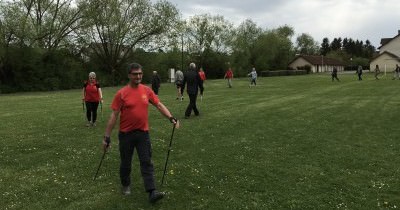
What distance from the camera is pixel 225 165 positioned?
9156mm

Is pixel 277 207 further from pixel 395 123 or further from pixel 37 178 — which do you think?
pixel 395 123

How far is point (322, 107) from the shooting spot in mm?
20453

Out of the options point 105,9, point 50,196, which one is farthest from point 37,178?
point 105,9

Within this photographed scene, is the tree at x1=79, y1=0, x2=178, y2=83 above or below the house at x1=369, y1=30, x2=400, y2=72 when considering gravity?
above

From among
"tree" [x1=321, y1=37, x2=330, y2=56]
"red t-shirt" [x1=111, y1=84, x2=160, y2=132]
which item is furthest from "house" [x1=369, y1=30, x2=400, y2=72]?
"red t-shirt" [x1=111, y1=84, x2=160, y2=132]

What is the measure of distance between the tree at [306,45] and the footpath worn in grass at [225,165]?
150m

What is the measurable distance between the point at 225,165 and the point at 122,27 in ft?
155

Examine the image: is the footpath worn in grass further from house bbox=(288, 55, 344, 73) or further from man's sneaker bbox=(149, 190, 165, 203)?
house bbox=(288, 55, 344, 73)

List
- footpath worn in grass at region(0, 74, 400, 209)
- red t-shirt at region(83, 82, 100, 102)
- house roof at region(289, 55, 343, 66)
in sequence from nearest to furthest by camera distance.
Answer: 1. footpath worn in grass at region(0, 74, 400, 209)
2. red t-shirt at region(83, 82, 100, 102)
3. house roof at region(289, 55, 343, 66)

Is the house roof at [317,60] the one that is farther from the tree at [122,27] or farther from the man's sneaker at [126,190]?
the man's sneaker at [126,190]

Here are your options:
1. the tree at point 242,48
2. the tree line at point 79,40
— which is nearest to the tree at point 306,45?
the tree at point 242,48

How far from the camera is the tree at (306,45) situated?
161 m

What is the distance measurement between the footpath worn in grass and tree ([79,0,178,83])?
3884 centimetres

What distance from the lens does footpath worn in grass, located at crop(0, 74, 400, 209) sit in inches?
276
